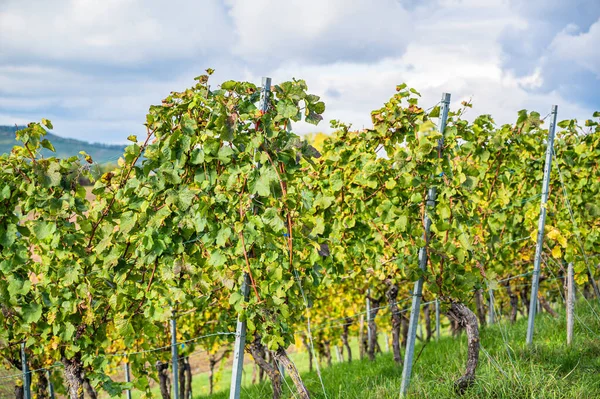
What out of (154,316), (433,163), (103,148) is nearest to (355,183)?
(433,163)

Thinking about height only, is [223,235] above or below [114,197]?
below

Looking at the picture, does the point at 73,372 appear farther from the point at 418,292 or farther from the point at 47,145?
the point at 418,292

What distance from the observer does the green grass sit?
4195mm

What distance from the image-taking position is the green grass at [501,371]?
420 cm

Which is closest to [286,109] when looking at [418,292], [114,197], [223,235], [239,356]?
[223,235]

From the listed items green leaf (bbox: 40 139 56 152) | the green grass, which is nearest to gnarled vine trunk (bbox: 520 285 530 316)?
the green grass

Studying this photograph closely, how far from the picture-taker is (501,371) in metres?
4.29

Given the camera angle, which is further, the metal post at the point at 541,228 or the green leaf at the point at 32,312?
the metal post at the point at 541,228

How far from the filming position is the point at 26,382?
4.45 metres

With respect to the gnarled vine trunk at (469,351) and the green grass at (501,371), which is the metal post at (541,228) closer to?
the green grass at (501,371)

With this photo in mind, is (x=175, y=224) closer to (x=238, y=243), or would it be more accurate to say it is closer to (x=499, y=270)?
(x=238, y=243)

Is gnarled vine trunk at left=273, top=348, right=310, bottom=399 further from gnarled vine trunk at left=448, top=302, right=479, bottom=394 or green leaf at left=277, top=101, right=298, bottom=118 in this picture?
green leaf at left=277, top=101, right=298, bottom=118

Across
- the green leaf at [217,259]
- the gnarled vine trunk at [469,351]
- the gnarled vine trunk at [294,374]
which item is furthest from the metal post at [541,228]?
the green leaf at [217,259]

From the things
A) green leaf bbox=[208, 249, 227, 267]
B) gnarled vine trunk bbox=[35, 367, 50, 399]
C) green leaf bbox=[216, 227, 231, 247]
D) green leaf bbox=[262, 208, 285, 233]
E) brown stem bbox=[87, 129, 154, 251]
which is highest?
brown stem bbox=[87, 129, 154, 251]
